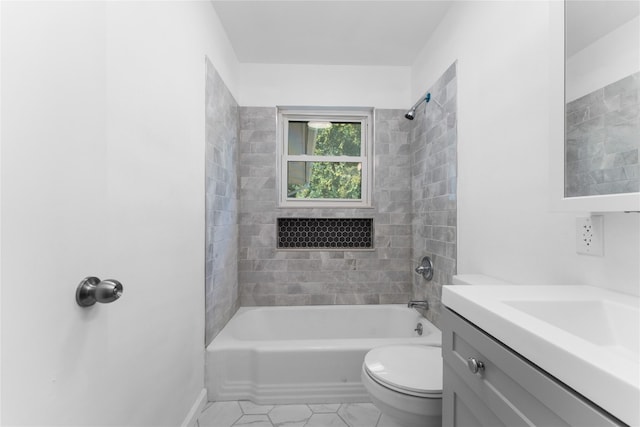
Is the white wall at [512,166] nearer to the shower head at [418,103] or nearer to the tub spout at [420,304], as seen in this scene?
the shower head at [418,103]

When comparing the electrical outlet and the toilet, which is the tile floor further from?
the electrical outlet

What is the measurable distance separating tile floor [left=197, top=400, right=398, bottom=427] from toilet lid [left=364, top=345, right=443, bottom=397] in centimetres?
50

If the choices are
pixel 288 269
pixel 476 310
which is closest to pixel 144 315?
pixel 476 310

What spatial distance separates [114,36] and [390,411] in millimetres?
1736

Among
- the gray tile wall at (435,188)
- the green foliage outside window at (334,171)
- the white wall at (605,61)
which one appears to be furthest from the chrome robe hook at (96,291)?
the green foliage outside window at (334,171)

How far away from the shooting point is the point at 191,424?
1.71 metres

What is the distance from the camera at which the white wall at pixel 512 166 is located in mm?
1076

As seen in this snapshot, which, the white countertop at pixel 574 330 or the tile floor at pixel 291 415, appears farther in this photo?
Answer: the tile floor at pixel 291 415

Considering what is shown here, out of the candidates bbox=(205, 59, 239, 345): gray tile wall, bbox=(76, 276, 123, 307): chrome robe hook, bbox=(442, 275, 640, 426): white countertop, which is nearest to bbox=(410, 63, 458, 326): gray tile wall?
bbox=(442, 275, 640, 426): white countertop

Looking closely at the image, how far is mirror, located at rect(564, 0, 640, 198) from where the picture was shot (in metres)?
0.85

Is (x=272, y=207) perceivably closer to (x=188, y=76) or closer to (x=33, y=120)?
(x=188, y=76)

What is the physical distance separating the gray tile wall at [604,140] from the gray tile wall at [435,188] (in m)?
0.97

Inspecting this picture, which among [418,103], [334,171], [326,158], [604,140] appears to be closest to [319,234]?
[334,171]

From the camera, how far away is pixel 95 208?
954mm
